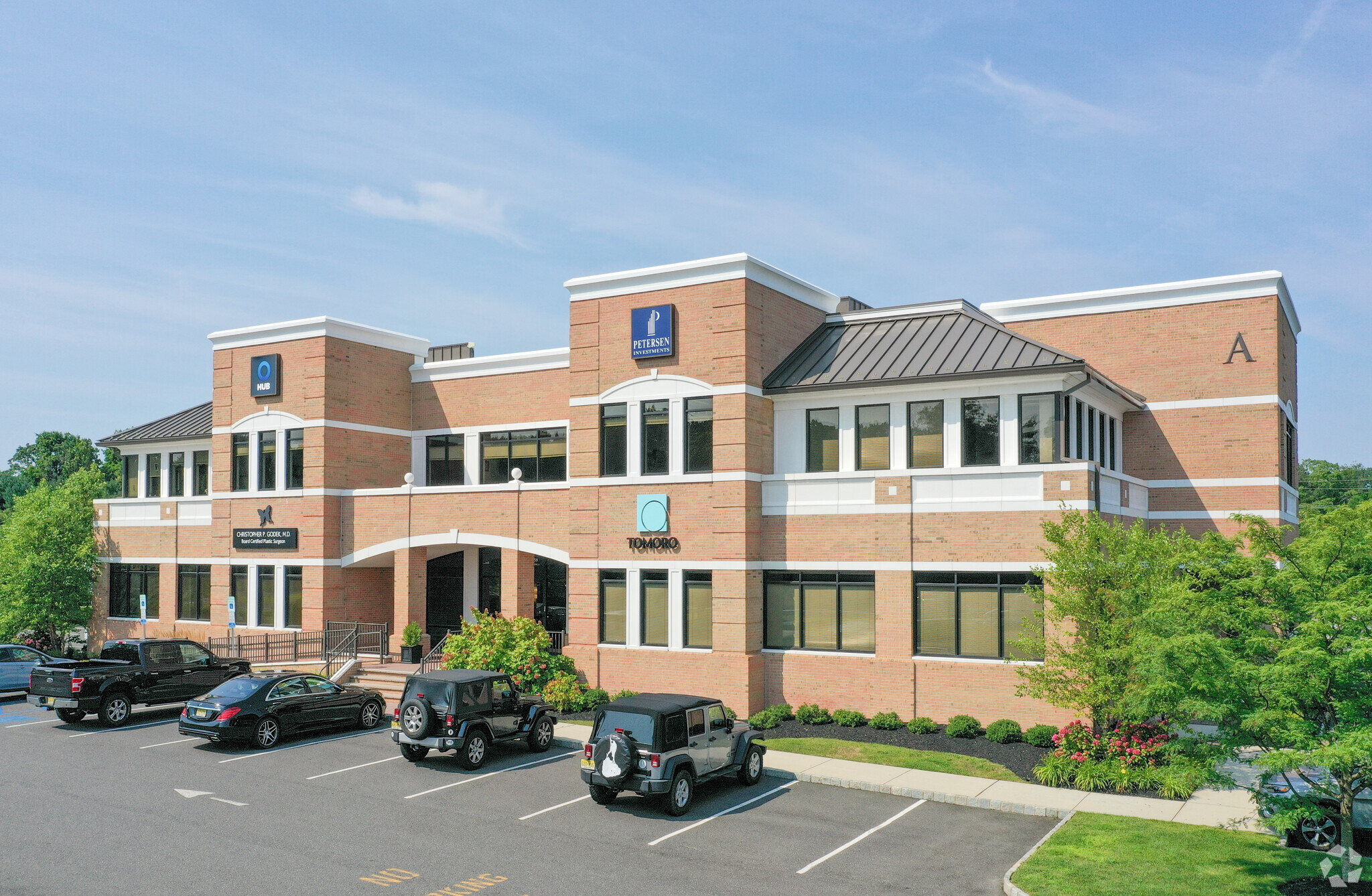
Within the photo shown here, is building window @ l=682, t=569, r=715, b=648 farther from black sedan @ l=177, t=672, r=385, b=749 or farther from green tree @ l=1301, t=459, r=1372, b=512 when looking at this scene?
green tree @ l=1301, t=459, r=1372, b=512

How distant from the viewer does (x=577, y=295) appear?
2920 centimetres

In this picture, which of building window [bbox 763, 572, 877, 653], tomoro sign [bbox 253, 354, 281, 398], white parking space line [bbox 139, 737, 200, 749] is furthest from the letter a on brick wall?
tomoro sign [bbox 253, 354, 281, 398]

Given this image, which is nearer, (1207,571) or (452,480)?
(1207,571)

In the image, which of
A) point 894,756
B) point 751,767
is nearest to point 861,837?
point 751,767

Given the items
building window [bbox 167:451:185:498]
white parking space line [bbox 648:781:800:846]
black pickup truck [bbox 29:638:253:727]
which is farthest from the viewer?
Answer: building window [bbox 167:451:185:498]

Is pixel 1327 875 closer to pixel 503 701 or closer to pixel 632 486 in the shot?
pixel 503 701

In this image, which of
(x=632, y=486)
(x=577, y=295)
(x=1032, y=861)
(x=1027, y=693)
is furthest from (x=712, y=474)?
(x=1032, y=861)

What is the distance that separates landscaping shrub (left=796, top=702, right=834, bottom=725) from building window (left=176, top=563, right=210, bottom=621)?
24.8m

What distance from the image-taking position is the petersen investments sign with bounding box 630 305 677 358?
27.5 m

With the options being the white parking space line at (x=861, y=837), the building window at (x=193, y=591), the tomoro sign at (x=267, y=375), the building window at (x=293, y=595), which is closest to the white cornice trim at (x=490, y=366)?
the tomoro sign at (x=267, y=375)

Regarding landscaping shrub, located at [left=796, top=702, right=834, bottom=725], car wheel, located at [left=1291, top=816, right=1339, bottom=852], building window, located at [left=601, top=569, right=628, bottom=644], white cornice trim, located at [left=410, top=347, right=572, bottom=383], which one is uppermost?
white cornice trim, located at [left=410, top=347, right=572, bottom=383]

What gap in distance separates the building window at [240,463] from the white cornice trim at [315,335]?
335 centimetres

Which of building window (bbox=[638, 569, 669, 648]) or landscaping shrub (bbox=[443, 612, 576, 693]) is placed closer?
landscaping shrub (bbox=[443, 612, 576, 693])

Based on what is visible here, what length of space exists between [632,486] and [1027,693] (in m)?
11.5
